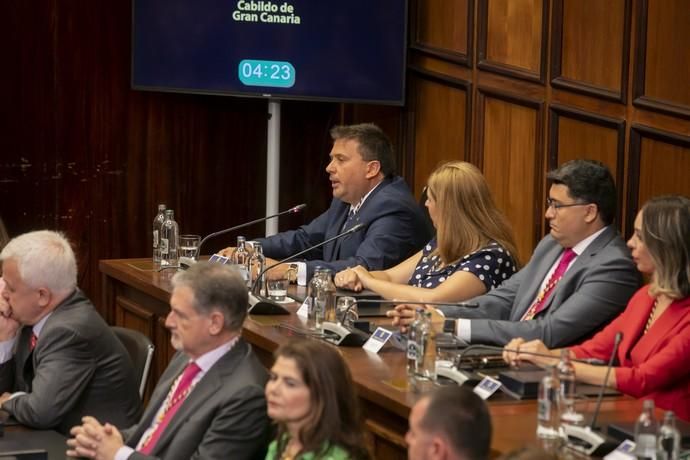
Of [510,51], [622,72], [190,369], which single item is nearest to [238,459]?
[190,369]

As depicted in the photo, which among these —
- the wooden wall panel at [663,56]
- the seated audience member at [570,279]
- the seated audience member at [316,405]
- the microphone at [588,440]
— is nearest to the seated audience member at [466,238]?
the seated audience member at [570,279]

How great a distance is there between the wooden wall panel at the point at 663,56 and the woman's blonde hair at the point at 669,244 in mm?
1152

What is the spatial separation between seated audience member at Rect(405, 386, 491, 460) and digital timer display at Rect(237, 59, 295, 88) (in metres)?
4.19

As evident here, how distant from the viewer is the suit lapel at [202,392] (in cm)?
326

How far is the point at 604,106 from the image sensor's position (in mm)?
5273

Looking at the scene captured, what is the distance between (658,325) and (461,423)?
1.39m

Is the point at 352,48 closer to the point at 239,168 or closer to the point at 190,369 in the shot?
the point at 239,168

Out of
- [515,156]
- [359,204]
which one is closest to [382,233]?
[359,204]

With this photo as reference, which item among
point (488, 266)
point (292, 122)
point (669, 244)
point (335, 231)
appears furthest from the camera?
point (292, 122)

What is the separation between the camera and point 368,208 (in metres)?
5.64

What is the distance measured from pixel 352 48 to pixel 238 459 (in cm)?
371

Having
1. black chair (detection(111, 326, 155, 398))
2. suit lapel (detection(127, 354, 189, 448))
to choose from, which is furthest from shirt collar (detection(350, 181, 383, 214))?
suit lapel (detection(127, 354, 189, 448))

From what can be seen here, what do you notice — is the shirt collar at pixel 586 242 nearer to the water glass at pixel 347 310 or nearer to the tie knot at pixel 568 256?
the tie knot at pixel 568 256

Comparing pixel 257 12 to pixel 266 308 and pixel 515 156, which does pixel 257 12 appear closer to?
pixel 515 156
